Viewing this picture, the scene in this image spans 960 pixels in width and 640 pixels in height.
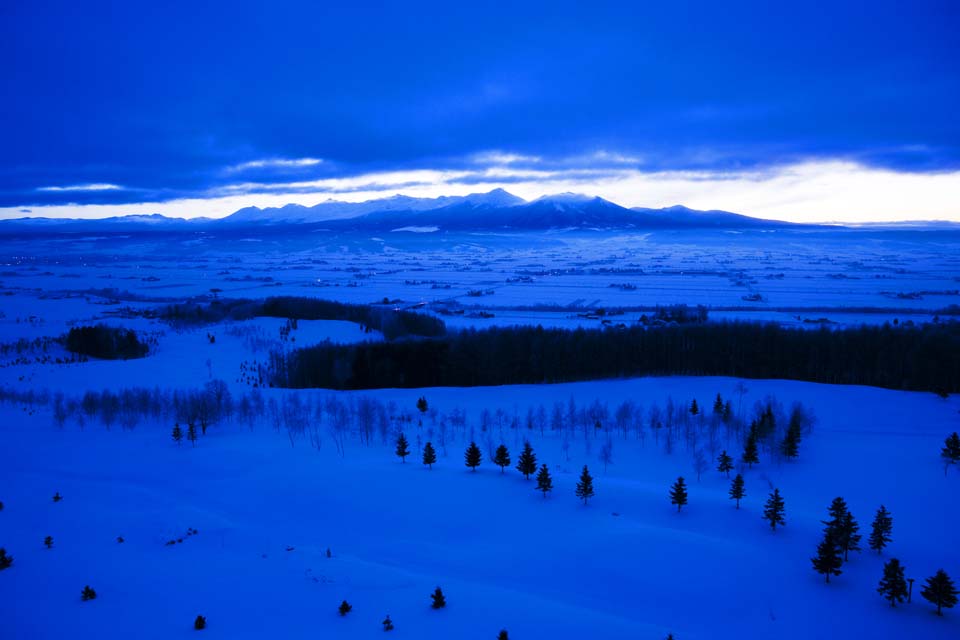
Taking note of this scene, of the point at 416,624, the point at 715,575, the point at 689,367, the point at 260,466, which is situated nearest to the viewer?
the point at 416,624

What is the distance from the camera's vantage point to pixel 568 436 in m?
22.2

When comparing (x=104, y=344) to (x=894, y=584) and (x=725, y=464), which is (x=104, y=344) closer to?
(x=725, y=464)

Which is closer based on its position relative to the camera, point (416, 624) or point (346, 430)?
point (416, 624)

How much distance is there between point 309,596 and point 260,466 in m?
8.14

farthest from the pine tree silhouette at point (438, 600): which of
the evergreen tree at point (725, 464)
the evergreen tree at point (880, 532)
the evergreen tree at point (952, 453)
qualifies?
the evergreen tree at point (952, 453)

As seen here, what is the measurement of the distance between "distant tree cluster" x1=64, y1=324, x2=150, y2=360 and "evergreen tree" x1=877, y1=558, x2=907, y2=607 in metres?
44.8

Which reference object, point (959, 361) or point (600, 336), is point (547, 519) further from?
point (959, 361)

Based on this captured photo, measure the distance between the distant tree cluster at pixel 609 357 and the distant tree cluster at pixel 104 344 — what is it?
13.3 meters

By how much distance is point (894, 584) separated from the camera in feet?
32.0

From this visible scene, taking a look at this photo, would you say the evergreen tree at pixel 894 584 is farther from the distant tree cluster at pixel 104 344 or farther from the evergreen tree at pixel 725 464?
the distant tree cluster at pixel 104 344

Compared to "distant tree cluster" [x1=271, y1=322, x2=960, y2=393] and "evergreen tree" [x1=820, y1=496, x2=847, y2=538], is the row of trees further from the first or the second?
"distant tree cluster" [x1=271, y1=322, x2=960, y2=393]

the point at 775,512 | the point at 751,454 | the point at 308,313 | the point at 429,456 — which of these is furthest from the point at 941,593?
the point at 308,313

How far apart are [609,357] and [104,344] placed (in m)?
37.0

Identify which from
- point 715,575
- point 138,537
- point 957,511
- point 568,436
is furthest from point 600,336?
point 138,537
